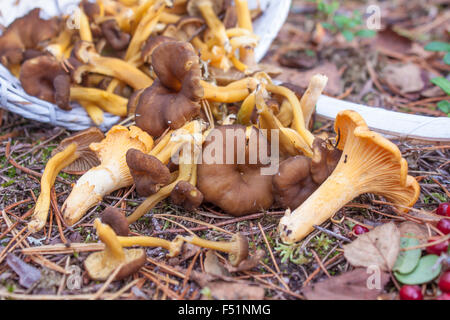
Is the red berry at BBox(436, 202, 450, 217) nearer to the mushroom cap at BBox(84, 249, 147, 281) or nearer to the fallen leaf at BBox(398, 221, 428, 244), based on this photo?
the fallen leaf at BBox(398, 221, 428, 244)

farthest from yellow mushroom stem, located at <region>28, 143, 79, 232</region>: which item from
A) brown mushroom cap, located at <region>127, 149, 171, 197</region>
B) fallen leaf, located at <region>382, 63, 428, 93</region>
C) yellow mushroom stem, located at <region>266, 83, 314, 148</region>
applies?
fallen leaf, located at <region>382, 63, 428, 93</region>

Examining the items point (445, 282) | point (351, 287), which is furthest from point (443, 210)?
point (351, 287)

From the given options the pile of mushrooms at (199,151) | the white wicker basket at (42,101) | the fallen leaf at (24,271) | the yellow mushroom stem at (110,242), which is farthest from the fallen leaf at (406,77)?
the fallen leaf at (24,271)

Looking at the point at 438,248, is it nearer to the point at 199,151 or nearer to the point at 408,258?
the point at 408,258

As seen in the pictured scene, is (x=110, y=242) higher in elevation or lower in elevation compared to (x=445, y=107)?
lower

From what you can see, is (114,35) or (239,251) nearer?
(239,251)

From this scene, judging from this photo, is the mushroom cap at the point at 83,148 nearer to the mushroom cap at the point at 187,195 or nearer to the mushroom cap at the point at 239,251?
the mushroom cap at the point at 187,195
